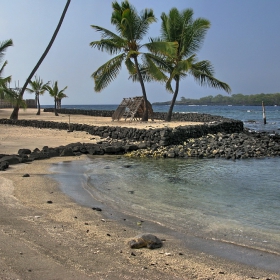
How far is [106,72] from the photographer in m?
28.4

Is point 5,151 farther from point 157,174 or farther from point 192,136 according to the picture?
point 192,136

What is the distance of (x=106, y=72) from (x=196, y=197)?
66.8 feet

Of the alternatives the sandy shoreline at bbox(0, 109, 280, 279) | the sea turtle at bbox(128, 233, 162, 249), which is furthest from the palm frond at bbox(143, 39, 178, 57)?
the sea turtle at bbox(128, 233, 162, 249)

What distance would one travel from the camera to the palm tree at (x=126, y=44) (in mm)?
27283

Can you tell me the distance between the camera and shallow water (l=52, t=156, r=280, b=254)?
6.69 metres

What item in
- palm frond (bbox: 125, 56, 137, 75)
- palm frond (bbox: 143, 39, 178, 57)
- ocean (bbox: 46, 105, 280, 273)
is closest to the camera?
ocean (bbox: 46, 105, 280, 273)

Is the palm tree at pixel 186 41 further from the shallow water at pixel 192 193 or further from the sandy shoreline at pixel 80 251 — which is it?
the sandy shoreline at pixel 80 251

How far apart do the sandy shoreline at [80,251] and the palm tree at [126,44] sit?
2086cm

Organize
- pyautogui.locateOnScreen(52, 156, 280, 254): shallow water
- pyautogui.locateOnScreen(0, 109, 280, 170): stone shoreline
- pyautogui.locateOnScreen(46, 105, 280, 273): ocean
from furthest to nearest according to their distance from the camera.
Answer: pyautogui.locateOnScreen(0, 109, 280, 170): stone shoreline < pyautogui.locateOnScreen(52, 156, 280, 254): shallow water < pyautogui.locateOnScreen(46, 105, 280, 273): ocean

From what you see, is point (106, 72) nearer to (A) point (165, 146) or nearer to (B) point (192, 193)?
(A) point (165, 146)

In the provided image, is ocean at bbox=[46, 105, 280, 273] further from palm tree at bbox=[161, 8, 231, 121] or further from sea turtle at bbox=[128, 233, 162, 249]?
palm tree at bbox=[161, 8, 231, 121]

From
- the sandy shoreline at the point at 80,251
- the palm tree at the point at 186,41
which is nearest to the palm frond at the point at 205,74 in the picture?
the palm tree at the point at 186,41

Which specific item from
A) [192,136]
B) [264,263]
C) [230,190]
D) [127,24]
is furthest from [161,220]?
[127,24]

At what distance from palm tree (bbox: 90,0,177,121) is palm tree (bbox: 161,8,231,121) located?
5.14 ft
